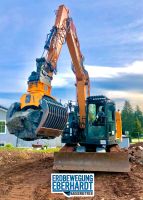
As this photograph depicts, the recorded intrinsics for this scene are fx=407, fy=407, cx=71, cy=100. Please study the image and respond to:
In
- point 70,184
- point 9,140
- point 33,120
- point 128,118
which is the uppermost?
point 128,118

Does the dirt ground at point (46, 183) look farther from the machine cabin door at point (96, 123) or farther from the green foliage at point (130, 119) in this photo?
the green foliage at point (130, 119)

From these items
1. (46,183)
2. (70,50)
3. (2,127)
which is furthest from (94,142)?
(2,127)

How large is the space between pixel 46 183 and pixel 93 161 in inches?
70.3

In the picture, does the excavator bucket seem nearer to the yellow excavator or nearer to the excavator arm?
the yellow excavator

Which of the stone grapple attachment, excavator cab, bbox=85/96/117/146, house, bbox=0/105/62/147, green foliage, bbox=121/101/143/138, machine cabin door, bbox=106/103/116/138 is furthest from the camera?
green foliage, bbox=121/101/143/138

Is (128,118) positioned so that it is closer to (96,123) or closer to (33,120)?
(96,123)

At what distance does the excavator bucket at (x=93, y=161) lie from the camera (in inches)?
542

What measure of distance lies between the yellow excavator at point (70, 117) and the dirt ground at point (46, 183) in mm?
522

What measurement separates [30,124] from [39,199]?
214 cm

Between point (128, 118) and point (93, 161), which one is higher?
point (128, 118)

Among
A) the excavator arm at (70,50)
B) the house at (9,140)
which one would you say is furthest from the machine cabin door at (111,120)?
the house at (9,140)

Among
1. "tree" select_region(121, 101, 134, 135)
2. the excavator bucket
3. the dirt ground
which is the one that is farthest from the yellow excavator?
"tree" select_region(121, 101, 134, 135)

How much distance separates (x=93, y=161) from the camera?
1394cm

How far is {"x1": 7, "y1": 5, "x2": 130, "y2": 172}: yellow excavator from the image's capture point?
11.8 m
